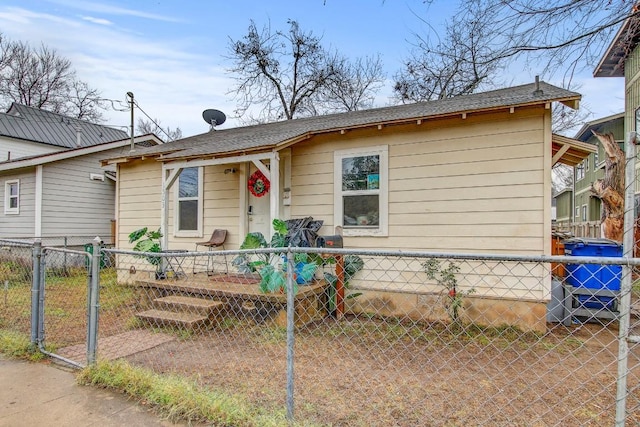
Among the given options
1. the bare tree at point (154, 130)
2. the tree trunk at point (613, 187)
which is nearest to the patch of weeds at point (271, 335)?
the tree trunk at point (613, 187)

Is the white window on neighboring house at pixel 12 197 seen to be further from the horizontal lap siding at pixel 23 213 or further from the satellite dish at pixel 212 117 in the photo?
the satellite dish at pixel 212 117

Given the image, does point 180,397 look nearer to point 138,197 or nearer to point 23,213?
point 138,197

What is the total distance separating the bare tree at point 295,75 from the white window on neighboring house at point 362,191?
11.4 metres

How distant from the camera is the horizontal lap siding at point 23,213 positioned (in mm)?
10422

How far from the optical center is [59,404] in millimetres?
2570

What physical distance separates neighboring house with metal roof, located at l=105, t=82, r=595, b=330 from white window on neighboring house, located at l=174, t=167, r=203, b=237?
0.27 meters

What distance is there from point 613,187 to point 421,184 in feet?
19.0

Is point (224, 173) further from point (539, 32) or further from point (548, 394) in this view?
point (548, 394)

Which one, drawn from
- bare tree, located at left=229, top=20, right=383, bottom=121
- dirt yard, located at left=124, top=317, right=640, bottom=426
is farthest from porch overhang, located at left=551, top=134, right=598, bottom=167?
bare tree, located at left=229, top=20, right=383, bottom=121

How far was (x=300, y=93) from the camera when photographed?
1719 centimetres

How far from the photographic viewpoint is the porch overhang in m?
4.91

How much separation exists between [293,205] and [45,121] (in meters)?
14.1

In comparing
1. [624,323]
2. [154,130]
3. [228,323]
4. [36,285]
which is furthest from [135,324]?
[154,130]

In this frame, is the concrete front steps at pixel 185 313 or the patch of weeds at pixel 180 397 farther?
the concrete front steps at pixel 185 313
